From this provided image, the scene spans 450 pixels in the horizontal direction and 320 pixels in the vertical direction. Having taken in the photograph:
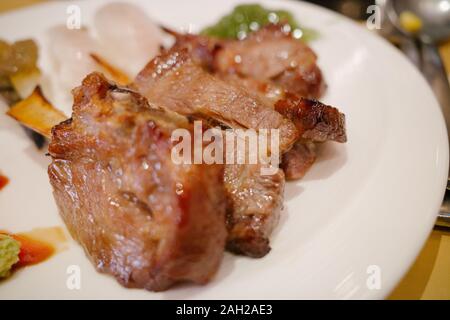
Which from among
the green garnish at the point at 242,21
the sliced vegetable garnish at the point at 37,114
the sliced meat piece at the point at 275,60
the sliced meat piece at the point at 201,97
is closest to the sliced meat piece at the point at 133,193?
the sliced meat piece at the point at 201,97

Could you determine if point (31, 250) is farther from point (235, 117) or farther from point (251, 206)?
point (235, 117)

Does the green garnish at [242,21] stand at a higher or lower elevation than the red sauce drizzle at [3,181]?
higher

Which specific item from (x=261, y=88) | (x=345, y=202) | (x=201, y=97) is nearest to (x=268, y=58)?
(x=261, y=88)

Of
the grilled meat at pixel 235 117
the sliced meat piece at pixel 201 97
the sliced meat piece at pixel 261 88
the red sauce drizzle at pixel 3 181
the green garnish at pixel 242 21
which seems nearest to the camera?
the grilled meat at pixel 235 117

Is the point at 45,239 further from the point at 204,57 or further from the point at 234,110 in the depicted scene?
the point at 204,57

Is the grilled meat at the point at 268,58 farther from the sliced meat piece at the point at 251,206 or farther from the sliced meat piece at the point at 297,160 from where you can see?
the sliced meat piece at the point at 251,206

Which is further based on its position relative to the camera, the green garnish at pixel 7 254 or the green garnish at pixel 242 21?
the green garnish at pixel 242 21

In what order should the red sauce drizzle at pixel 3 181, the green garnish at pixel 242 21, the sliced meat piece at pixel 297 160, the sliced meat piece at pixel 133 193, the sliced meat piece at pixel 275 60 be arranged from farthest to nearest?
the green garnish at pixel 242 21 → the sliced meat piece at pixel 275 60 → the red sauce drizzle at pixel 3 181 → the sliced meat piece at pixel 297 160 → the sliced meat piece at pixel 133 193
